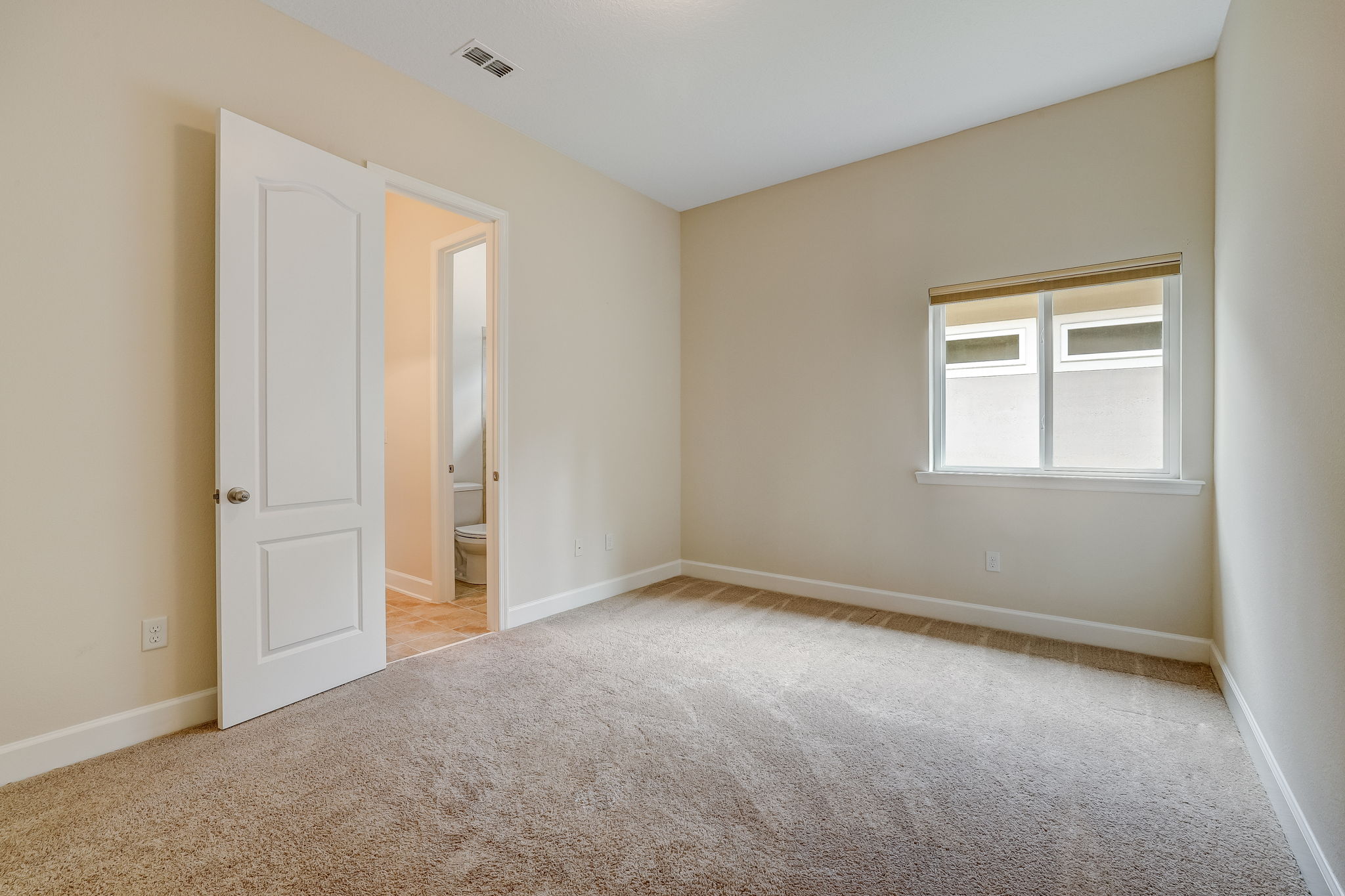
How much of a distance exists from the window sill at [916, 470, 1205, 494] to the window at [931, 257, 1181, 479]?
9 centimetres

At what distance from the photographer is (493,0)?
2436mm

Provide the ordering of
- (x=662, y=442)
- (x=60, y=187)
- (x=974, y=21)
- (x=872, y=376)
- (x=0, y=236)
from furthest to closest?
(x=662, y=442) < (x=872, y=376) < (x=974, y=21) < (x=60, y=187) < (x=0, y=236)

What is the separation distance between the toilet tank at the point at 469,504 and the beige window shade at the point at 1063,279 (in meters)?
3.53

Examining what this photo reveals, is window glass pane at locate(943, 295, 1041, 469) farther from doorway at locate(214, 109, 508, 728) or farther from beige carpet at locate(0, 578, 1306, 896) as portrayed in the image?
doorway at locate(214, 109, 508, 728)

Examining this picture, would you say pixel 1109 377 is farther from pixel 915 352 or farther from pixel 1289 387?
pixel 1289 387

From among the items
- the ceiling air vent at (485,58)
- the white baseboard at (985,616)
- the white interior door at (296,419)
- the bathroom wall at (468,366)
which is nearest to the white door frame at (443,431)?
the bathroom wall at (468,366)

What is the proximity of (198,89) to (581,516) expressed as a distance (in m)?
2.76

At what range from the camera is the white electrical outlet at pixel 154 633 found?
222 cm

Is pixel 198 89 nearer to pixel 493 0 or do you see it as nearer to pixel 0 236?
pixel 0 236

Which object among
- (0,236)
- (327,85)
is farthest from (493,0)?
(0,236)

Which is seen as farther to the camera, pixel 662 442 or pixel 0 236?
pixel 662 442

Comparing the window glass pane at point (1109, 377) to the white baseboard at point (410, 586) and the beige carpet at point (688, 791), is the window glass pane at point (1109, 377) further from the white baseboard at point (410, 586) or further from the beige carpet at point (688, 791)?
the white baseboard at point (410, 586)

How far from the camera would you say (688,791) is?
6.31ft

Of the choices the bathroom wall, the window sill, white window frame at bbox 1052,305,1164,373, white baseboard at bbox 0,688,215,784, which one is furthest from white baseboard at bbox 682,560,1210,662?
white baseboard at bbox 0,688,215,784
